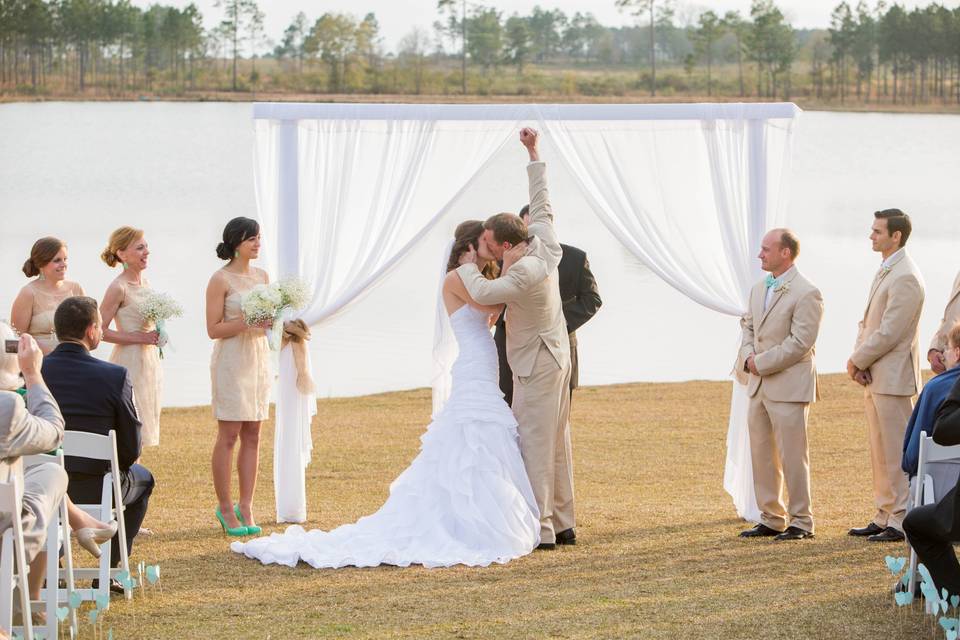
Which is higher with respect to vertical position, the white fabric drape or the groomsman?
the white fabric drape

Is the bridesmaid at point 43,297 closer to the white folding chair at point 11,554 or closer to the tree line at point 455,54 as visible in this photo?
the white folding chair at point 11,554

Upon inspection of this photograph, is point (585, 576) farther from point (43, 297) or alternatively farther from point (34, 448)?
point (43, 297)

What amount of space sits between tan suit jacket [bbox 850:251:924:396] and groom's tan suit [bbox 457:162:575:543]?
5.24ft

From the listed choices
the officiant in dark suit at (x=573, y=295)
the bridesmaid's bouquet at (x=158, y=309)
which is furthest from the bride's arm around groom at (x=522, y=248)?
the bridesmaid's bouquet at (x=158, y=309)

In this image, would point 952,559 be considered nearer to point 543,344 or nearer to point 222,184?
point 543,344

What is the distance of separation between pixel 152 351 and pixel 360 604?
7.95 feet

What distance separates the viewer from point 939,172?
42625mm

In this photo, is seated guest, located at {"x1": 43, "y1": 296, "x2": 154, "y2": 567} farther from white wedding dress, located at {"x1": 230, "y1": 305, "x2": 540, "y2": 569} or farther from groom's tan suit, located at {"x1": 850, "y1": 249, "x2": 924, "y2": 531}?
groom's tan suit, located at {"x1": 850, "y1": 249, "x2": 924, "y2": 531}

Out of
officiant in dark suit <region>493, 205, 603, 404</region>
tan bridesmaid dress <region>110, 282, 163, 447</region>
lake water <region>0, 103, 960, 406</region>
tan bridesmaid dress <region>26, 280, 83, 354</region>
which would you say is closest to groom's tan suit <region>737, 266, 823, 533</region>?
officiant in dark suit <region>493, 205, 603, 404</region>

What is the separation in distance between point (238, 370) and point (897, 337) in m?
3.43

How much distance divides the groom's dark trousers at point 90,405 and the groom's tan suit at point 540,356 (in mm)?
1805

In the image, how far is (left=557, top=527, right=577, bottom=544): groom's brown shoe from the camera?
6680 mm

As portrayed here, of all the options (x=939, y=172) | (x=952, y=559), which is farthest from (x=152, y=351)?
(x=939, y=172)

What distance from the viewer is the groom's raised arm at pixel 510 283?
6328 millimetres
